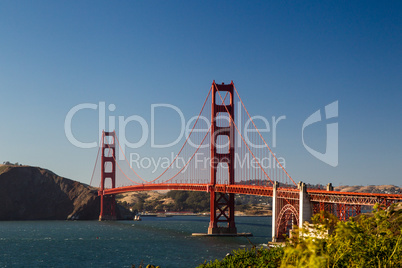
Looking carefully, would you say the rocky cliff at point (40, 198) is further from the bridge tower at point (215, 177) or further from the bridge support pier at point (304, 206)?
the bridge support pier at point (304, 206)

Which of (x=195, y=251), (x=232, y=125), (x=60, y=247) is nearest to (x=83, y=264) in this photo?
(x=195, y=251)

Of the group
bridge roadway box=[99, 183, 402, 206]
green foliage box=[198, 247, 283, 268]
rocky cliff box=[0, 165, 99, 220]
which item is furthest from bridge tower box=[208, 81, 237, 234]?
rocky cliff box=[0, 165, 99, 220]

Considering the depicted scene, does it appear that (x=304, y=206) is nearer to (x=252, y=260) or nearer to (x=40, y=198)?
(x=252, y=260)

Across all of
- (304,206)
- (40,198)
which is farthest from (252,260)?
(40,198)

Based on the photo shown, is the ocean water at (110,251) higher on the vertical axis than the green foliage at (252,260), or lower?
lower

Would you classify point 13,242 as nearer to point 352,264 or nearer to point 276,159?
point 276,159

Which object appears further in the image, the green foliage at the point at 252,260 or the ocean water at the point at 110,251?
the ocean water at the point at 110,251

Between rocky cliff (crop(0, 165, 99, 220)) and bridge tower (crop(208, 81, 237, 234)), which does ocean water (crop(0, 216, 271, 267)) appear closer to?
bridge tower (crop(208, 81, 237, 234))

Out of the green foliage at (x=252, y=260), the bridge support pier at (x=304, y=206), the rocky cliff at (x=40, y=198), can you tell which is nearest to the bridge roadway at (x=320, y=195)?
the bridge support pier at (x=304, y=206)

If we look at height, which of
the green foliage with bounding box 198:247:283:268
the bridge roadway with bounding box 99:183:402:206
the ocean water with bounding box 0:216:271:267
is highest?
the bridge roadway with bounding box 99:183:402:206
